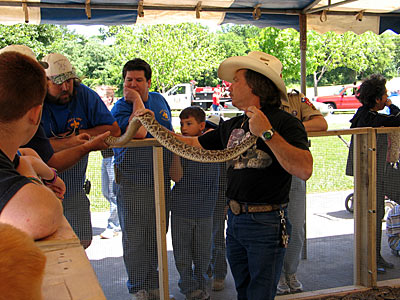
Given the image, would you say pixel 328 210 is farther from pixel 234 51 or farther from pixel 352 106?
pixel 234 51

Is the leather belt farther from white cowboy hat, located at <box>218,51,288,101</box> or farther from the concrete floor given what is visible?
the concrete floor

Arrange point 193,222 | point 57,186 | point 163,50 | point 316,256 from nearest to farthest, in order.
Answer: point 57,186
point 193,222
point 316,256
point 163,50

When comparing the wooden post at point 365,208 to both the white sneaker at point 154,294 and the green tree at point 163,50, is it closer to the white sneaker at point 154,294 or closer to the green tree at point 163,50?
the white sneaker at point 154,294

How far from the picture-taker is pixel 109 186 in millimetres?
4039

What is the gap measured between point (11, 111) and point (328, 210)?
172 inches

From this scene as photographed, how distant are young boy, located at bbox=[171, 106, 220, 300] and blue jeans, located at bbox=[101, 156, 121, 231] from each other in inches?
22.2

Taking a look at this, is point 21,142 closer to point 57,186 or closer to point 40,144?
point 57,186

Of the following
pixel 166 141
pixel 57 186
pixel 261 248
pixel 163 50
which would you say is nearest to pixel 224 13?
pixel 166 141

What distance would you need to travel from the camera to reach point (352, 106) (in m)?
35.2

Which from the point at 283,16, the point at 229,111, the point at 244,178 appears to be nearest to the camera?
the point at 244,178

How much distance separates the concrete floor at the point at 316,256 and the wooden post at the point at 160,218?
335 mm

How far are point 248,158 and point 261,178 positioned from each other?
181 millimetres

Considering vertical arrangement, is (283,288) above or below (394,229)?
below

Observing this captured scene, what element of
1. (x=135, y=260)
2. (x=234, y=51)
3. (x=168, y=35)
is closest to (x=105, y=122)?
(x=135, y=260)
